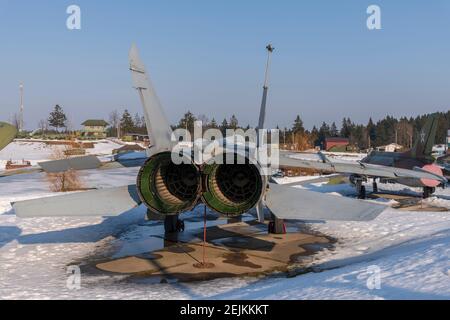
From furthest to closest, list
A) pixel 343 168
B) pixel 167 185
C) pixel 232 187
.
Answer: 1. pixel 343 168
2. pixel 167 185
3. pixel 232 187

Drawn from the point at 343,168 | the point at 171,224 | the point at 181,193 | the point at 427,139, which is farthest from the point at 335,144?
the point at 181,193

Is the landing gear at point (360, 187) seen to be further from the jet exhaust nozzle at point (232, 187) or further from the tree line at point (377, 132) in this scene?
the tree line at point (377, 132)

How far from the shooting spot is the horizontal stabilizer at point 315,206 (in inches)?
305

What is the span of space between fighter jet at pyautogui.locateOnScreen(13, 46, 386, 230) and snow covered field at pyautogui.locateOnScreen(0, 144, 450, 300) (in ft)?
4.34

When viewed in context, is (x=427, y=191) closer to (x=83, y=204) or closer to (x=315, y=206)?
(x=315, y=206)

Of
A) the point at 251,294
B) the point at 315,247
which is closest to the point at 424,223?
the point at 315,247

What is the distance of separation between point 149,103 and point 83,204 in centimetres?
260

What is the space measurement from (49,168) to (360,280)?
691 centimetres

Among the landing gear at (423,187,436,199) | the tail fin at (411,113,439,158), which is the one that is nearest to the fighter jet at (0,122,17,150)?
the landing gear at (423,187,436,199)

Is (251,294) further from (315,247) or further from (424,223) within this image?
(424,223)

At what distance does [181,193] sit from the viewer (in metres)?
9.10

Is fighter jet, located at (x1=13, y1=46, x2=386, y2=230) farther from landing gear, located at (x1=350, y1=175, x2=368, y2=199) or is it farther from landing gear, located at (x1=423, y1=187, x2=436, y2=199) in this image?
landing gear, located at (x1=423, y1=187, x2=436, y2=199)

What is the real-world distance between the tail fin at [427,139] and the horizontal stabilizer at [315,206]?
15.6 m

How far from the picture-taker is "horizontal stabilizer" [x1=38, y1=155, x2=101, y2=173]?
9.23m
